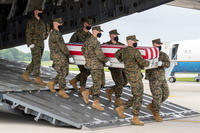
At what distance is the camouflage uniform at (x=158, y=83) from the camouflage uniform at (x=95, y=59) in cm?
112

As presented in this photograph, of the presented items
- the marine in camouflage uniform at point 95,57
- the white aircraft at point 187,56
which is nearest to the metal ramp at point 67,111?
the marine in camouflage uniform at point 95,57

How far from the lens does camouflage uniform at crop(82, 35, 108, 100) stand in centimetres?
723

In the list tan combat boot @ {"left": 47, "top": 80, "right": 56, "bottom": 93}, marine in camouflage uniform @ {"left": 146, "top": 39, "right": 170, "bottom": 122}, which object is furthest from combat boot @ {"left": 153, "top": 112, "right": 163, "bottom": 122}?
tan combat boot @ {"left": 47, "top": 80, "right": 56, "bottom": 93}

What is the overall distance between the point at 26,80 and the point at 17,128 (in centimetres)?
255

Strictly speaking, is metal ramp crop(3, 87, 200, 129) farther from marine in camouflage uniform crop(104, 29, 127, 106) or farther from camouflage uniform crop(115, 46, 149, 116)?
camouflage uniform crop(115, 46, 149, 116)

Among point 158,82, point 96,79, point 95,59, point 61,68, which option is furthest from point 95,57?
point 158,82

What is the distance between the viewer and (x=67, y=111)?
700 centimetres

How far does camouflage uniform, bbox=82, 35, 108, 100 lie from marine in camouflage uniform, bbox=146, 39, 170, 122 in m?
1.12

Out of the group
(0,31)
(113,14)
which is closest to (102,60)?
(113,14)

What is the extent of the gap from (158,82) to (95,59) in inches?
58.0

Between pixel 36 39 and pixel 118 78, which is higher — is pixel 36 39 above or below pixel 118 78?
above

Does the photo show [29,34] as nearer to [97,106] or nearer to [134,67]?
[97,106]

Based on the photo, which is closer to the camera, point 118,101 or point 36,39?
point 118,101

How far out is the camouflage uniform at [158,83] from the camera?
7375 mm
